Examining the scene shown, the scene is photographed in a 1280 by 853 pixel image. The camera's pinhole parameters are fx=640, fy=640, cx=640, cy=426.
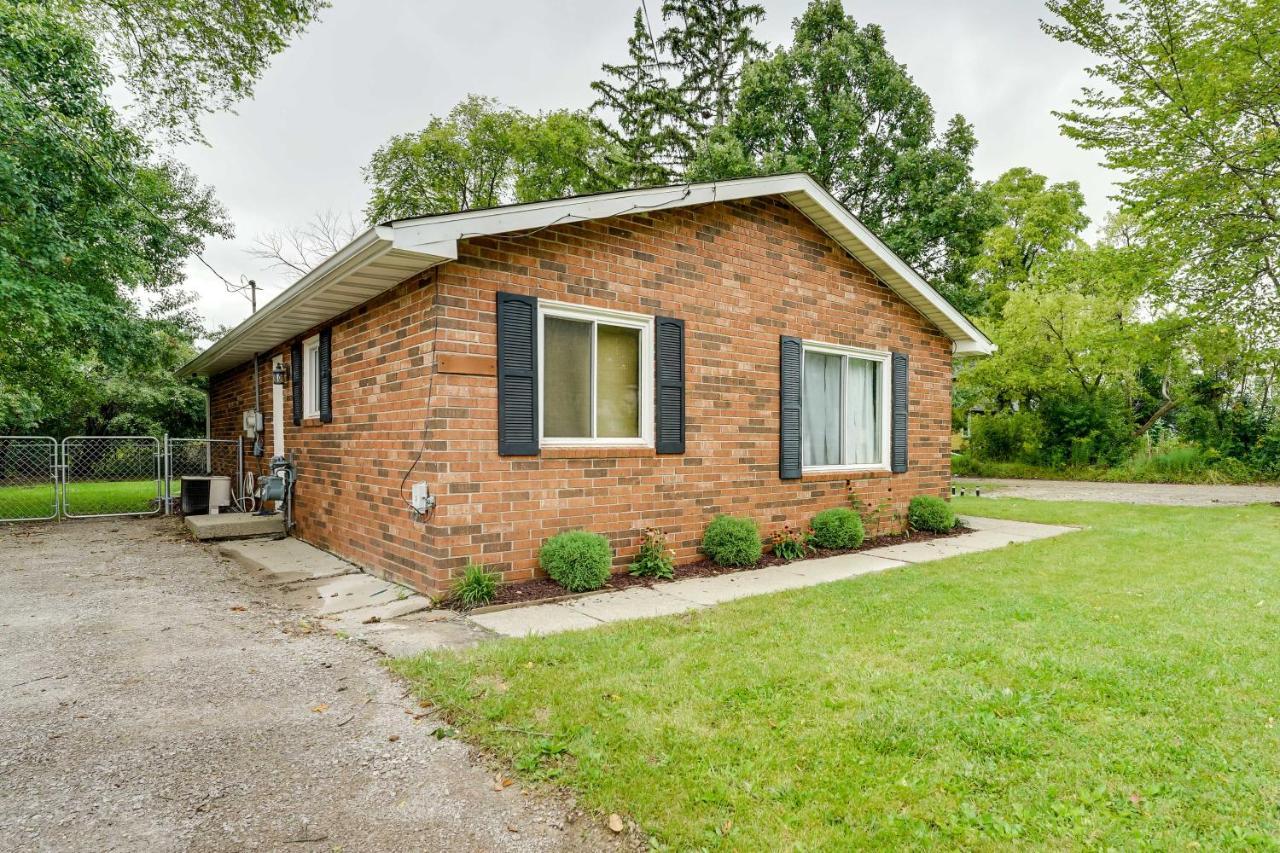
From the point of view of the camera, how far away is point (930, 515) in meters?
8.49

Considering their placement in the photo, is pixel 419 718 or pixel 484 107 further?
pixel 484 107

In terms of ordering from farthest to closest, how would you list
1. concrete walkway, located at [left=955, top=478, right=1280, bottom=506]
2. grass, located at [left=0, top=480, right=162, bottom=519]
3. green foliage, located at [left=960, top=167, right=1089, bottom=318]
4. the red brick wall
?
green foliage, located at [left=960, top=167, right=1089, bottom=318]
concrete walkway, located at [left=955, top=478, right=1280, bottom=506]
grass, located at [left=0, top=480, right=162, bottom=519]
the red brick wall

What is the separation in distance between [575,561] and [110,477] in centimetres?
1355

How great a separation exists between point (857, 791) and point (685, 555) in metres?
4.02

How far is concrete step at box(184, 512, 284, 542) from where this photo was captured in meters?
7.97

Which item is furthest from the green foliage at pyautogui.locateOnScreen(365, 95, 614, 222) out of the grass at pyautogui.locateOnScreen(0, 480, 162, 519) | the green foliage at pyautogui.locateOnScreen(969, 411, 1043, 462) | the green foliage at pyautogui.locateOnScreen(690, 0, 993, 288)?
the green foliage at pyautogui.locateOnScreen(969, 411, 1043, 462)

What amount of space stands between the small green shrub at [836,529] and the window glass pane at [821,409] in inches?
26.5

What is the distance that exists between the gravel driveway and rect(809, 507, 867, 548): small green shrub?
511 centimetres

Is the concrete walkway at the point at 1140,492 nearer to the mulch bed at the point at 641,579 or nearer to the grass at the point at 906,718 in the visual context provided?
the mulch bed at the point at 641,579

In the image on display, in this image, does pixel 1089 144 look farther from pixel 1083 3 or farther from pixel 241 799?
pixel 241 799

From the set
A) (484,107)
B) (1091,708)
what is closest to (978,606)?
(1091,708)

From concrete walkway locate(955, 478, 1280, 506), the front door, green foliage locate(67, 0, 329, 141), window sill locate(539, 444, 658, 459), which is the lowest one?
concrete walkway locate(955, 478, 1280, 506)

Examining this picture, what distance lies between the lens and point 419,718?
9.83 feet

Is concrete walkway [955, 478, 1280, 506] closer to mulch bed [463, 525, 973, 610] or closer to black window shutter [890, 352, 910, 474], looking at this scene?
black window shutter [890, 352, 910, 474]
